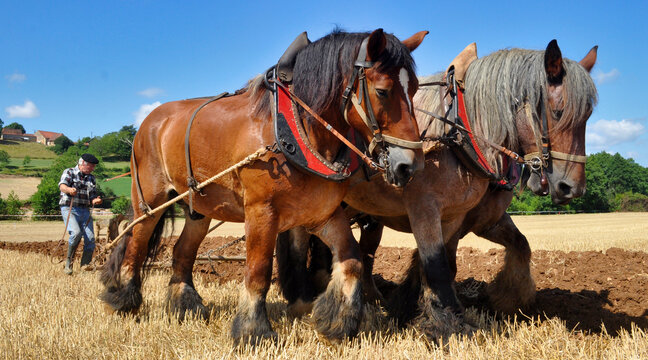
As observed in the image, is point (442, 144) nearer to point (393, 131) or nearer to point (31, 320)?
point (393, 131)

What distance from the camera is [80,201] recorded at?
7094 mm

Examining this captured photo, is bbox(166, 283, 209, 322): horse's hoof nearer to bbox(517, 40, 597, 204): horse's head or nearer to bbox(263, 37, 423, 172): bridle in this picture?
bbox(263, 37, 423, 172): bridle

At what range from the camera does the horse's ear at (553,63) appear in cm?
304

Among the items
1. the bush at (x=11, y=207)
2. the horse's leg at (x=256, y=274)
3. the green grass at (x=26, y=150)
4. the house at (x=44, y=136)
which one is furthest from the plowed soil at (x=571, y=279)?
the house at (x=44, y=136)

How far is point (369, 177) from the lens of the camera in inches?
132

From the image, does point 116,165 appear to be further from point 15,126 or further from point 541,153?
point 15,126

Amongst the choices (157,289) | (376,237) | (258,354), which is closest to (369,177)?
(258,354)

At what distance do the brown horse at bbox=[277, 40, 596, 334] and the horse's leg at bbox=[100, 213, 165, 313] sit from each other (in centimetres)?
181

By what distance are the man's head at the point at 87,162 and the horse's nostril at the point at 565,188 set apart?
6.14m

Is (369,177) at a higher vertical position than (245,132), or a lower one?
lower

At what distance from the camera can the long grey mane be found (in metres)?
3.03

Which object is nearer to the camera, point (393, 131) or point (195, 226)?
point (393, 131)

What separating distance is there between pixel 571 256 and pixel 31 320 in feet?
20.8

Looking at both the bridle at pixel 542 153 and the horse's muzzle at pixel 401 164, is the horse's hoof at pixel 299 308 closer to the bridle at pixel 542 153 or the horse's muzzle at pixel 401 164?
the horse's muzzle at pixel 401 164
